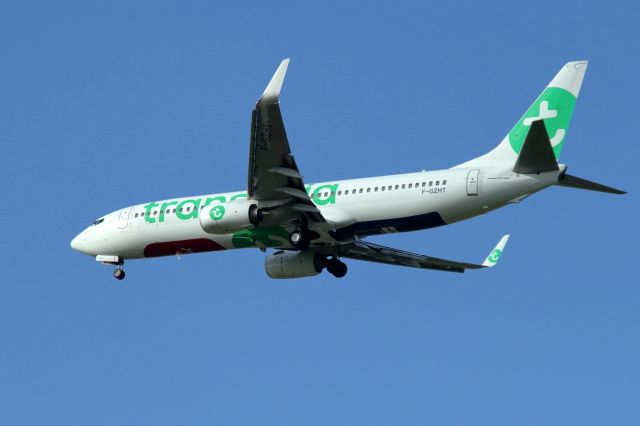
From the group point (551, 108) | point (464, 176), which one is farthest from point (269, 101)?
point (551, 108)

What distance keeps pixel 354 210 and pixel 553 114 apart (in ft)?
25.2

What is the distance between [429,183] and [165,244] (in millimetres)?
11165

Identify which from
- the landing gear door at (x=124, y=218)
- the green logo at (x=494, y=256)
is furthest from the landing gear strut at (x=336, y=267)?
the landing gear door at (x=124, y=218)

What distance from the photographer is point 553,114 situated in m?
41.5

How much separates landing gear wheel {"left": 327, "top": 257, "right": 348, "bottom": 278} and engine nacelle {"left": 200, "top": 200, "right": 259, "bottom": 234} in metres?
5.32

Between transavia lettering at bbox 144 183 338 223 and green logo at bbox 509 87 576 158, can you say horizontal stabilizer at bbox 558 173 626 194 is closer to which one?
green logo at bbox 509 87 576 158

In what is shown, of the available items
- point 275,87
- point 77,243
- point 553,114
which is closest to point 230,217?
point 275,87

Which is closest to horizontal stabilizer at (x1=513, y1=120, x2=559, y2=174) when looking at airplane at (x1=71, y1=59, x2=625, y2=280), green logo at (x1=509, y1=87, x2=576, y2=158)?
airplane at (x1=71, y1=59, x2=625, y2=280)

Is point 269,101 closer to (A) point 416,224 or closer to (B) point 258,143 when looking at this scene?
(B) point 258,143

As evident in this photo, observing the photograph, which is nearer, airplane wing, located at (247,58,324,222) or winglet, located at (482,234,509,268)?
airplane wing, located at (247,58,324,222)

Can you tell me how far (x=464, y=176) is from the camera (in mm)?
41125

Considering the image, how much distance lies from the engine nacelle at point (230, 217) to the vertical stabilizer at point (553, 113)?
8.02 meters

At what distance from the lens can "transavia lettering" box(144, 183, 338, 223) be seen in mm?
43406

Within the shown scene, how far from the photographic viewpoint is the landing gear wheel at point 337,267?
46719mm
